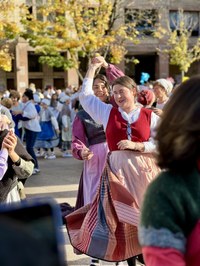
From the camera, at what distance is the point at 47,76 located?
32.4m

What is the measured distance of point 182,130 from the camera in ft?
5.46

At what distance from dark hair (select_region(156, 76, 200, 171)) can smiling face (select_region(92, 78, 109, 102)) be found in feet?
9.32

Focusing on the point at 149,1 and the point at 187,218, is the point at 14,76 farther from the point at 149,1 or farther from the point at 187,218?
the point at 187,218

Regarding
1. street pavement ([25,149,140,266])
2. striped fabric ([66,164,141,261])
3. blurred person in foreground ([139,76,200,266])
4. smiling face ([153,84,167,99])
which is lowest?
street pavement ([25,149,140,266])

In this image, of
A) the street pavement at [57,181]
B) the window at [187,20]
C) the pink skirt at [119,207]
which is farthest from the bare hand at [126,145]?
the window at [187,20]

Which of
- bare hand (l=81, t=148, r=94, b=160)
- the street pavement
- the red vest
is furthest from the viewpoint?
the street pavement

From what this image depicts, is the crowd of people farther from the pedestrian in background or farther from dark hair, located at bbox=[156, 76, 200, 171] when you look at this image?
the pedestrian in background

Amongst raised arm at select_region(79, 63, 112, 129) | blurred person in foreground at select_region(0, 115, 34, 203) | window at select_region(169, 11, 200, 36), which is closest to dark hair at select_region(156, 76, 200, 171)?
blurred person in foreground at select_region(0, 115, 34, 203)

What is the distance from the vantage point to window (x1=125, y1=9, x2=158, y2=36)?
2316 centimetres

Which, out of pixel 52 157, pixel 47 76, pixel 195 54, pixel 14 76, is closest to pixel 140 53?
pixel 195 54

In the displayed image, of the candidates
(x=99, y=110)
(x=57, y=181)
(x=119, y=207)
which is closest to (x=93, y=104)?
(x=99, y=110)

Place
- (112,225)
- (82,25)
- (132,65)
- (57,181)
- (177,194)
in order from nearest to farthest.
→ (177,194) → (112,225) → (57,181) → (82,25) → (132,65)

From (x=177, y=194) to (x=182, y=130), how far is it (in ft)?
0.70

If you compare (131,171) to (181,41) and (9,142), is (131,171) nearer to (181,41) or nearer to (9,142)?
(9,142)
